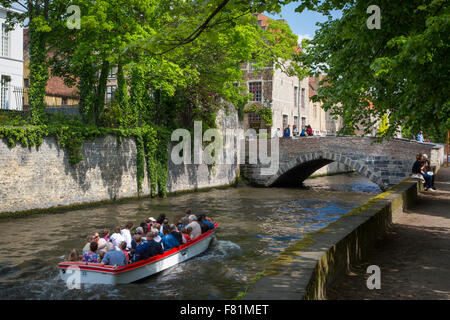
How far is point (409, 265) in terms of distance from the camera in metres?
6.63

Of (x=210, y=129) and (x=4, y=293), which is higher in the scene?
(x=210, y=129)

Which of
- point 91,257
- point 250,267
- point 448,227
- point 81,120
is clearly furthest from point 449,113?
point 81,120

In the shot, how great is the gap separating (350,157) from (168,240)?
60.6 feet

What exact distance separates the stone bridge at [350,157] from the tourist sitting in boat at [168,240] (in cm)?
1517

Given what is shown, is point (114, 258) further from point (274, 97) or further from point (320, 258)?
point (274, 97)

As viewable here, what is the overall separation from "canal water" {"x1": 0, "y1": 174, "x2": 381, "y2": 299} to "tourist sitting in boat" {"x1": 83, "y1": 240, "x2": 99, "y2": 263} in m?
0.58

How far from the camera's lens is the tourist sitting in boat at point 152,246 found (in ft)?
31.9

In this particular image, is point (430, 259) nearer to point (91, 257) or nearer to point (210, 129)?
point (91, 257)

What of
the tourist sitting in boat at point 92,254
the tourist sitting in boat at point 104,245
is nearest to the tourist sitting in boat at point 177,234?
the tourist sitting in boat at point 104,245

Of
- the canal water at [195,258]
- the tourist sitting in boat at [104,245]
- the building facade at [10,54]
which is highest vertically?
the building facade at [10,54]

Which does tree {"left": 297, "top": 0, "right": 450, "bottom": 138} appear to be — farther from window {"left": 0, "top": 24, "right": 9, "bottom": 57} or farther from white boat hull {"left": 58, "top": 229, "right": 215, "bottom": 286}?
window {"left": 0, "top": 24, "right": 9, "bottom": 57}

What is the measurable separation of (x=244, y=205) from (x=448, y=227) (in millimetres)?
12237

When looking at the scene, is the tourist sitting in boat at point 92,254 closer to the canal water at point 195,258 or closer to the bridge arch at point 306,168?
the canal water at point 195,258

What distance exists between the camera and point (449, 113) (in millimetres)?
9609
